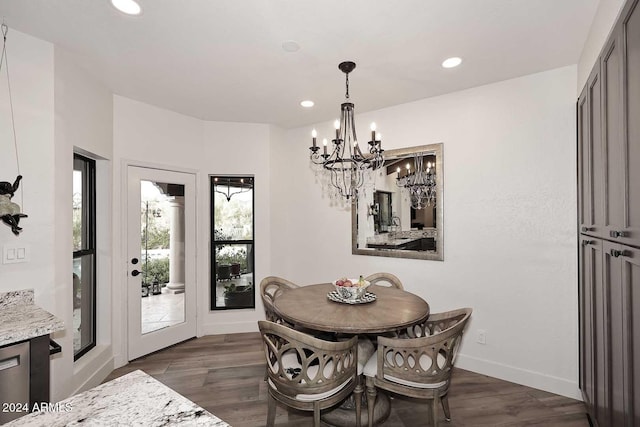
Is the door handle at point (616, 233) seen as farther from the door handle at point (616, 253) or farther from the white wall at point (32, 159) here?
the white wall at point (32, 159)

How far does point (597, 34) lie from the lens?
198 centimetres

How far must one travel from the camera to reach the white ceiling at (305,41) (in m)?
1.93

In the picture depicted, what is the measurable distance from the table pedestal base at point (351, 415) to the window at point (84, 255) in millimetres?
2258

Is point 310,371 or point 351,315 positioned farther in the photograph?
point 351,315

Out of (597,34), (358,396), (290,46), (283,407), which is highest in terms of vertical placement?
(290,46)

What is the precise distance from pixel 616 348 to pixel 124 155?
412 cm

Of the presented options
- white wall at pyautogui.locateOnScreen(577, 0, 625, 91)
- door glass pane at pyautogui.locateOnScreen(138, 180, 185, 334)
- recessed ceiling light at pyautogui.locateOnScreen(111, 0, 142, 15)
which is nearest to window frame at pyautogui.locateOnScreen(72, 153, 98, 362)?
door glass pane at pyautogui.locateOnScreen(138, 180, 185, 334)

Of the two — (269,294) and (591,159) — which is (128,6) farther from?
(591,159)

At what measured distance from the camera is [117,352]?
3291 millimetres

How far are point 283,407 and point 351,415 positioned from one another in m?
0.57

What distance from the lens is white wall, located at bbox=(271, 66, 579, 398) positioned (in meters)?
→ 2.69

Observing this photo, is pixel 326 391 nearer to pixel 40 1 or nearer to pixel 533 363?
pixel 533 363

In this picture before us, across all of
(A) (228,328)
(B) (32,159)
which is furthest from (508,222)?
(B) (32,159)

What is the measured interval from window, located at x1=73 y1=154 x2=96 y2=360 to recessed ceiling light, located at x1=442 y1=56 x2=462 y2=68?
3259 millimetres
